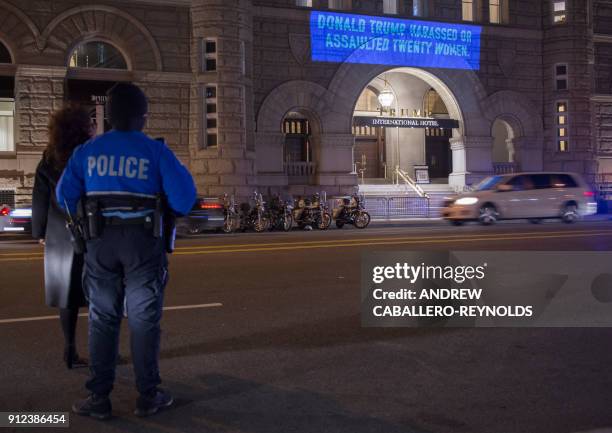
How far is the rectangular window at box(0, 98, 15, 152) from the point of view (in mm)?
26203

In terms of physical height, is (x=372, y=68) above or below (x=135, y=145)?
above

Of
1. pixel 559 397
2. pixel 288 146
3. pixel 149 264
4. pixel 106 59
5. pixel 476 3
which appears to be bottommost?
pixel 559 397

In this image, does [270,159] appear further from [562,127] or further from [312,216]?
[562,127]

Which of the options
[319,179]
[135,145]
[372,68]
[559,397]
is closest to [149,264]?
[135,145]

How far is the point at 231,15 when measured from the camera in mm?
26938

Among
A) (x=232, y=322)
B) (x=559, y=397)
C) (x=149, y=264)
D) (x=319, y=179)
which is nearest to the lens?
(x=149, y=264)

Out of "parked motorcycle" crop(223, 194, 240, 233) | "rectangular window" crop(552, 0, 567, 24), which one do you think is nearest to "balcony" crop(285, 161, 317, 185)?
"parked motorcycle" crop(223, 194, 240, 233)

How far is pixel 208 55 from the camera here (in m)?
27.3

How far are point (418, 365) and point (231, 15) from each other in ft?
76.5

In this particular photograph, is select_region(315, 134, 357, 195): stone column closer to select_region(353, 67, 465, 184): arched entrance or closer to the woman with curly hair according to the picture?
select_region(353, 67, 465, 184): arched entrance

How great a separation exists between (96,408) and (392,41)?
28777 millimetres

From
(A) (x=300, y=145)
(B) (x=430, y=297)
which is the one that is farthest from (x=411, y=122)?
(B) (x=430, y=297)

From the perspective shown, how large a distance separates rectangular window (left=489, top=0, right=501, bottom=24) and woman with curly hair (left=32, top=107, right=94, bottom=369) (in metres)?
31.3

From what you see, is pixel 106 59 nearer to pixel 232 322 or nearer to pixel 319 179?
pixel 319 179
